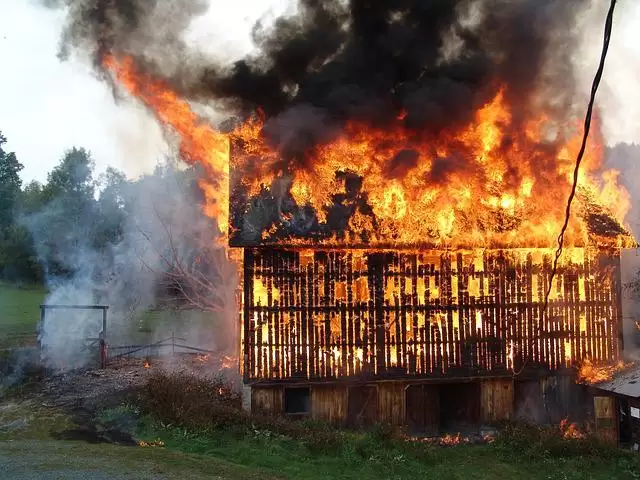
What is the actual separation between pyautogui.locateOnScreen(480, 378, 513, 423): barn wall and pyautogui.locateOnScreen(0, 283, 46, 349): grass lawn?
20.9m

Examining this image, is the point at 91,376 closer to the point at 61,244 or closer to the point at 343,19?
the point at 343,19

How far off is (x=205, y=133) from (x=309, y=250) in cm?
639

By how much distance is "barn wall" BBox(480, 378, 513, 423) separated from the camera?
56.5ft

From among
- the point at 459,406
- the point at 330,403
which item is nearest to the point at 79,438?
the point at 330,403

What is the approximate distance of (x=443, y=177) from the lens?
17266mm

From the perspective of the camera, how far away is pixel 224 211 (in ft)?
Result: 67.4

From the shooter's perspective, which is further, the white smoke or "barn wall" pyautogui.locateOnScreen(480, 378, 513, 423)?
the white smoke

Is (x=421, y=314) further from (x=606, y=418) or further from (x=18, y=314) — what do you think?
(x=18, y=314)

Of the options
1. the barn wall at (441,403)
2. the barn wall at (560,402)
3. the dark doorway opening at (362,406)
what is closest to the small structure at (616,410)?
the barn wall at (441,403)

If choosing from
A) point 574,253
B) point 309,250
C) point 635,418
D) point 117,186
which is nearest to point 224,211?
point 309,250

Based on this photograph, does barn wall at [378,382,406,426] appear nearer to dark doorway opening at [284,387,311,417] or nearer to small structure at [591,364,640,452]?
dark doorway opening at [284,387,311,417]

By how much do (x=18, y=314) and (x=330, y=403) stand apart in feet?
88.8

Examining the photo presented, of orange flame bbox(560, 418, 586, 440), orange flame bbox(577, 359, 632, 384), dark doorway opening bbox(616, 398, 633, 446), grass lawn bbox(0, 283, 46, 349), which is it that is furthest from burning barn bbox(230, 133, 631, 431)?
grass lawn bbox(0, 283, 46, 349)

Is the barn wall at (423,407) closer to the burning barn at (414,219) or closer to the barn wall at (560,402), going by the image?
the burning barn at (414,219)
